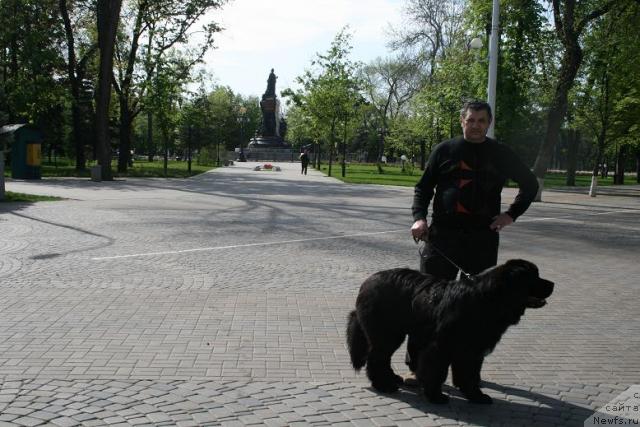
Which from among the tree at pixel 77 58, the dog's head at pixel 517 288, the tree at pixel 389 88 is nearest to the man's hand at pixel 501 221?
the dog's head at pixel 517 288

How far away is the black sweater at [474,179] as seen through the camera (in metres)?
4.39

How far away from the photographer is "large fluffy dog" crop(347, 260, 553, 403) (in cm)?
370

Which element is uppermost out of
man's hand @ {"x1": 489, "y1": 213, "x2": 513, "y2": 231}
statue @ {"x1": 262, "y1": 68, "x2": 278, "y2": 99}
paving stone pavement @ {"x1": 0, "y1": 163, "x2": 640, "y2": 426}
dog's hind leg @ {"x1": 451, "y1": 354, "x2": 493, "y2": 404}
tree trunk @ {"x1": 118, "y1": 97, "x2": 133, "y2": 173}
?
statue @ {"x1": 262, "y1": 68, "x2": 278, "y2": 99}

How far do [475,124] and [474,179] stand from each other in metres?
0.40

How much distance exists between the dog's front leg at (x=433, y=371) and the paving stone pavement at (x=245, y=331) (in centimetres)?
8

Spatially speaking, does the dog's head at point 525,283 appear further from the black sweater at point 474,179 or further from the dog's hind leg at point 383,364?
the dog's hind leg at point 383,364

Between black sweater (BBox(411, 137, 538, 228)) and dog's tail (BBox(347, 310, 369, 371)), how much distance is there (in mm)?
978

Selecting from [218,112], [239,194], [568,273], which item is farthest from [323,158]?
[568,273]

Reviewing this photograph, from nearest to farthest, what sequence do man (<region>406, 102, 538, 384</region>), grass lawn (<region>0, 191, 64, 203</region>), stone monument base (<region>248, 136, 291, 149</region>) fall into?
1. man (<region>406, 102, 538, 384</region>)
2. grass lawn (<region>0, 191, 64, 203</region>)
3. stone monument base (<region>248, 136, 291, 149</region>)

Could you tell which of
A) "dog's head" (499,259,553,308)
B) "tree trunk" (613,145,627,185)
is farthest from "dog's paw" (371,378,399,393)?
"tree trunk" (613,145,627,185)

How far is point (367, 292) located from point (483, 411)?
1.11 metres

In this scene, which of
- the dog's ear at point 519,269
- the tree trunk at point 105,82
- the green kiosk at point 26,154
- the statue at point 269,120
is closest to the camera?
the dog's ear at point 519,269

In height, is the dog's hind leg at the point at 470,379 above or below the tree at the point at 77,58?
below

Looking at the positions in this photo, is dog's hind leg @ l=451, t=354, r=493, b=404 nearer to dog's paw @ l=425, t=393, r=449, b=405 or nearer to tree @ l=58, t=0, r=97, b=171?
dog's paw @ l=425, t=393, r=449, b=405
